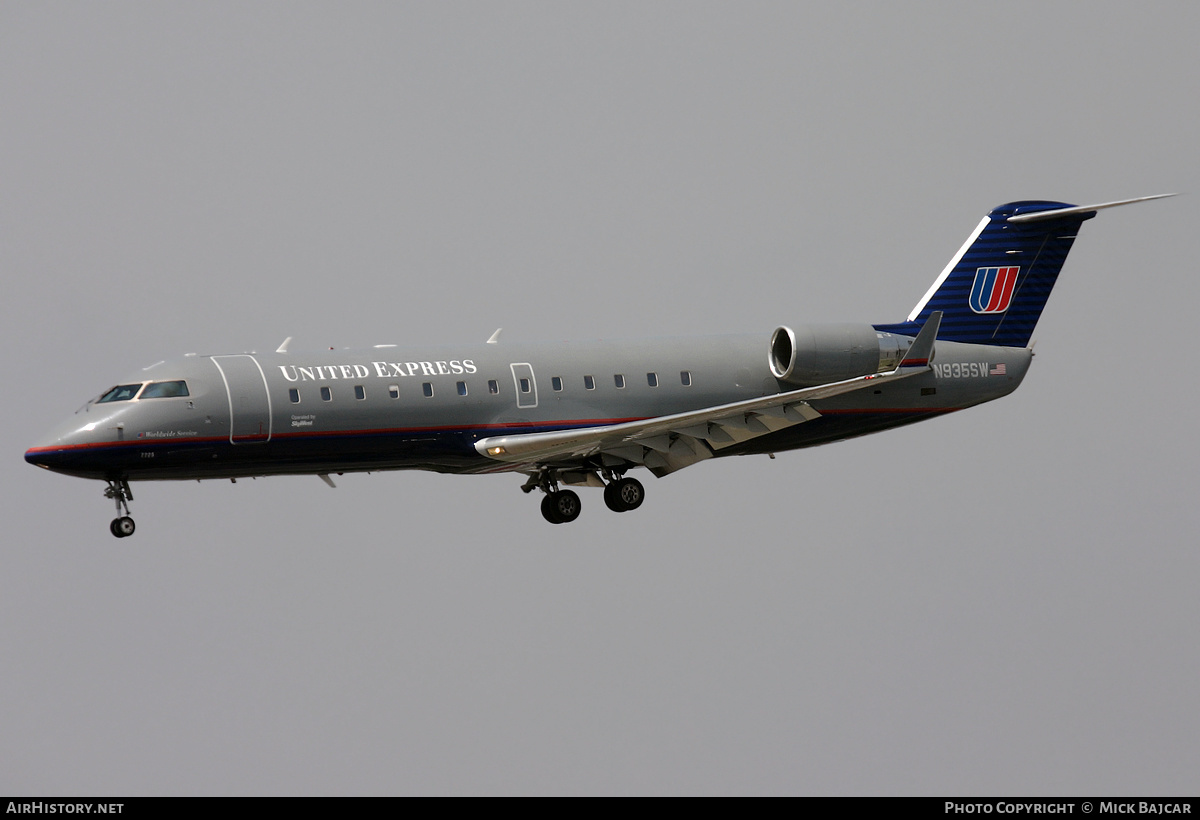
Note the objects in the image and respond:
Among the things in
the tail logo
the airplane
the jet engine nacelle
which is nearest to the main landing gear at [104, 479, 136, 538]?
the airplane

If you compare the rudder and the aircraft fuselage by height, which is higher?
the rudder

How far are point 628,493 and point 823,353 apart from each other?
5280 millimetres

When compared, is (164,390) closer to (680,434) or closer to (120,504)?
(120,504)

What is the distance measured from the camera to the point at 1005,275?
143 ft

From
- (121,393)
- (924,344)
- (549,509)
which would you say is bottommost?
(549,509)

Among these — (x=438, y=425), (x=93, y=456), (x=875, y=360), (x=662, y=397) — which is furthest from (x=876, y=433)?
(x=93, y=456)

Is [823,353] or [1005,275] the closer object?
[823,353]

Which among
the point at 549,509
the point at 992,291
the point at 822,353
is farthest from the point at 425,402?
the point at 992,291

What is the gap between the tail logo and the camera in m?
43.4

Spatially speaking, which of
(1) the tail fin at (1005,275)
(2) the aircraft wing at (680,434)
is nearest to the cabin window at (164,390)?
(2) the aircraft wing at (680,434)

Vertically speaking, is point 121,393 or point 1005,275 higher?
point 1005,275

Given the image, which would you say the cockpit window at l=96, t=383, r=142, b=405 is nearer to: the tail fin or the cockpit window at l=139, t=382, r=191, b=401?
the cockpit window at l=139, t=382, r=191, b=401

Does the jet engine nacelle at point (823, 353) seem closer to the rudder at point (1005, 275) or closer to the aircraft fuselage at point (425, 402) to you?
the aircraft fuselage at point (425, 402)

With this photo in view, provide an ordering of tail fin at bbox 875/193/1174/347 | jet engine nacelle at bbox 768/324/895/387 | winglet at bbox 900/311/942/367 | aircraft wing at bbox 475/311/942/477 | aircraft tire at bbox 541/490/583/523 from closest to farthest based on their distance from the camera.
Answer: aircraft wing at bbox 475/311/942/477, winglet at bbox 900/311/942/367, jet engine nacelle at bbox 768/324/895/387, aircraft tire at bbox 541/490/583/523, tail fin at bbox 875/193/1174/347
